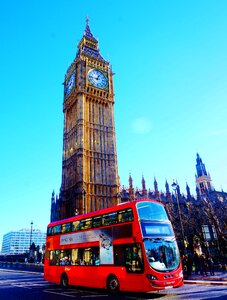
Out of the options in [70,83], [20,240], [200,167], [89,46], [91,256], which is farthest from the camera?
[20,240]

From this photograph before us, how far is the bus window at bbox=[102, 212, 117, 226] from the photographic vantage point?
11.6 m

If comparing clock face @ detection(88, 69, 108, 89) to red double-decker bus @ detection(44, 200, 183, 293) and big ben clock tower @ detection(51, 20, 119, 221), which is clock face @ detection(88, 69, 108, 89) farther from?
red double-decker bus @ detection(44, 200, 183, 293)

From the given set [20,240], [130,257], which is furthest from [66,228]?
[20,240]

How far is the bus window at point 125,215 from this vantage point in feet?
35.5

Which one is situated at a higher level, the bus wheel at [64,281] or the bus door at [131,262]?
the bus door at [131,262]

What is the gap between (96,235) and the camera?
12.3 m

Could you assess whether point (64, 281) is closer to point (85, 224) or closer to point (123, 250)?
point (85, 224)

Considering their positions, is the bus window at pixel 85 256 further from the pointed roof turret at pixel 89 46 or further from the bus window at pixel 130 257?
the pointed roof turret at pixel 89 46

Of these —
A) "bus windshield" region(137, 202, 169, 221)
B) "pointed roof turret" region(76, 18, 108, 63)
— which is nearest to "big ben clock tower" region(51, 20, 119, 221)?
"pointed roof turret" region(76, 18, 108, 63)

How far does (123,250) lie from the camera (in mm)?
10680

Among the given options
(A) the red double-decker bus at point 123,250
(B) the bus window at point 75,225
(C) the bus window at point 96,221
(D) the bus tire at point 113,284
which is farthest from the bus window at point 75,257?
(D) the bus tire at point 113,284

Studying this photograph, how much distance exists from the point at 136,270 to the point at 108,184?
121 feet

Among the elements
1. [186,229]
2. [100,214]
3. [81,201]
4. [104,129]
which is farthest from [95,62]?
[100,214]

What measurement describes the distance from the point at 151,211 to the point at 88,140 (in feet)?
127
